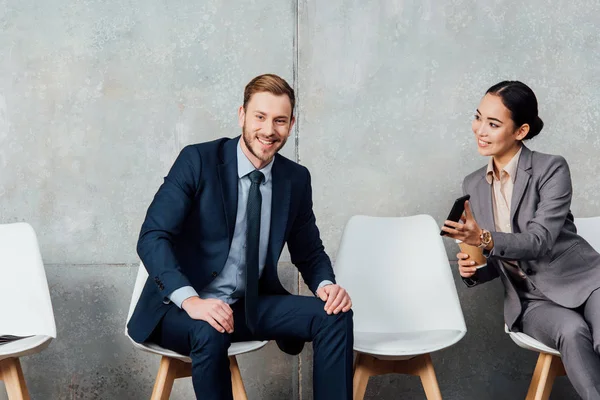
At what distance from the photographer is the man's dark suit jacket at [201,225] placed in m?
2.53

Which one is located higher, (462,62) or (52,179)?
(462,62)

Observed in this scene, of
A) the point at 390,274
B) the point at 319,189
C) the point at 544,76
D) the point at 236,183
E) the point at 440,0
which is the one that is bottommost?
the point at 390,274

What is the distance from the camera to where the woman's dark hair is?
2.95 metres

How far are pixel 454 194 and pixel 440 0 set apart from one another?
91cm

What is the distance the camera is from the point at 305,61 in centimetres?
A: 361

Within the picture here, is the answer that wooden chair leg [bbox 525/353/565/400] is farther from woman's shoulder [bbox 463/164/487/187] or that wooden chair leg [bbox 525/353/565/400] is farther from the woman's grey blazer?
woman's shoulder [bbox 463/164/487/187]

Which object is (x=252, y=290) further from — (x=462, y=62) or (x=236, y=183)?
(x=462, y=62)

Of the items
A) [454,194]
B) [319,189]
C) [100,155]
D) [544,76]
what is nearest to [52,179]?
[100,155]

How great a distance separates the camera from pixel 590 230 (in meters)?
3.32

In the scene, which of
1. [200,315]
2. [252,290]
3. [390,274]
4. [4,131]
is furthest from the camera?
[4,131]

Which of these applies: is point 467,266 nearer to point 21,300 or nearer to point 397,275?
point 397,275

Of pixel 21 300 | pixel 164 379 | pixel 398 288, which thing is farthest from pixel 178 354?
pixel 398 288

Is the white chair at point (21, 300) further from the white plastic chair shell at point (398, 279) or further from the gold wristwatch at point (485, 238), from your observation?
the gold wristwatch at point (485, 238)

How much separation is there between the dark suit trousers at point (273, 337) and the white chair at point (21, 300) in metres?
0.51
